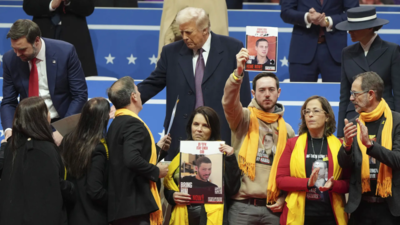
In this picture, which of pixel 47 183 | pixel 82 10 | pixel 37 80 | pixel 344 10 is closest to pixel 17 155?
pixel 47 183

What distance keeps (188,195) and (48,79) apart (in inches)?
60.4

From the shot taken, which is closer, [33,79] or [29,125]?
[29,125]

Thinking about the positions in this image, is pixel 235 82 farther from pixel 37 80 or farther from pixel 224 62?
pixel 37 80

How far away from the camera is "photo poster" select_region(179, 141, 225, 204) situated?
3762 mm

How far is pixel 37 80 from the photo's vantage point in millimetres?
4590

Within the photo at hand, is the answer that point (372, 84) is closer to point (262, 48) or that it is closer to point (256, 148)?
point (262, 48)

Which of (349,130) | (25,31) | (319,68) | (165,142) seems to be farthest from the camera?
(319,68)

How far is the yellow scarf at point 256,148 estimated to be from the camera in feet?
13.3

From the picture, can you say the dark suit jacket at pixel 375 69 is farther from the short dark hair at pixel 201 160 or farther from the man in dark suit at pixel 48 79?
the man in dark suit at pixel 48 79

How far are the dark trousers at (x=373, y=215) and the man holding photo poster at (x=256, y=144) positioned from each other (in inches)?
20.0

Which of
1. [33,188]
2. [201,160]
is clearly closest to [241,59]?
[201,160]

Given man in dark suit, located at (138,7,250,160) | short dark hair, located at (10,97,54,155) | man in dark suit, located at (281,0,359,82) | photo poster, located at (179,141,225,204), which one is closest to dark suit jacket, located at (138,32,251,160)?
man in dark suit, located at (138,7,250,160)

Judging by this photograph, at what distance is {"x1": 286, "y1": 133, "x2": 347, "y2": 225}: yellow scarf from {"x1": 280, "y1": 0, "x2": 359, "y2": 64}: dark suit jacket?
229 cm

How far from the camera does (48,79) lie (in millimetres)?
4605
